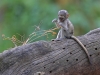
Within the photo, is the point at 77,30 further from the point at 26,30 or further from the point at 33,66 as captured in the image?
the point at 33,66

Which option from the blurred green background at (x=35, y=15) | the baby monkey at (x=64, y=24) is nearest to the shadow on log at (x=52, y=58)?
the baby monkey at (x=64, y=24)

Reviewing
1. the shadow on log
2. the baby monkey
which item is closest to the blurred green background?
the baby monkey

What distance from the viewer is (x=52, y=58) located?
211 inches

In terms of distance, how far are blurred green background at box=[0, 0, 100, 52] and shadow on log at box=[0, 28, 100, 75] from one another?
5129 mm

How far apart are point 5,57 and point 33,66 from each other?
0.36m

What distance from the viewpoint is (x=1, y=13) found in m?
13.0

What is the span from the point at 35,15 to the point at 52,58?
20.6 ft

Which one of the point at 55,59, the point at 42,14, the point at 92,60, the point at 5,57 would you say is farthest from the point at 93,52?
the point at 42,14

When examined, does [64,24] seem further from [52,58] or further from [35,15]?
[35,15]

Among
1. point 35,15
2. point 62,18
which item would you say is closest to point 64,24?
point 62,18

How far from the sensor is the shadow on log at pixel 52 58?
5211mm

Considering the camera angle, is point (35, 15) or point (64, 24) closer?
point (64, 24)

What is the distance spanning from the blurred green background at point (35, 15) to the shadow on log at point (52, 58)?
5.13 m

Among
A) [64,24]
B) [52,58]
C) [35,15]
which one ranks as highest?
[35,15]
